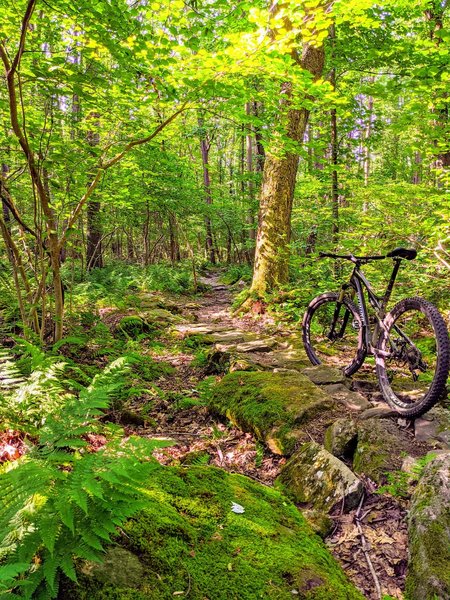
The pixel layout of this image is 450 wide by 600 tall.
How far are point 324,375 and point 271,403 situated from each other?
1.27 m

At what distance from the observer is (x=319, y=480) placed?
2721 millimetres

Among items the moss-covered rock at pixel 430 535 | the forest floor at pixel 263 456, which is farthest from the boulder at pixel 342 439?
the moss-covered rock at pixel 430 535

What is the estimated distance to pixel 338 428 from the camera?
10.8 ft

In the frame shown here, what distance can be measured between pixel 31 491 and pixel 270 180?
8.55 meters

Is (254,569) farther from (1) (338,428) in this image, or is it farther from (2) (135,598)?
(1) (338,428)

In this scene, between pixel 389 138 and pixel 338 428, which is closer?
pixel 338 428

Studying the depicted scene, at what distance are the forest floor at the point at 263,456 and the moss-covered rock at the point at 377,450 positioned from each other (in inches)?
3.6

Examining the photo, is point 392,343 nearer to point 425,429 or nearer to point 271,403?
point 425,429

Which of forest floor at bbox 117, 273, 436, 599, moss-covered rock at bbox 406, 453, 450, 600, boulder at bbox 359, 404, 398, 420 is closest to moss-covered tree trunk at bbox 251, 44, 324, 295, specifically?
forest floor at bbox 117, 273, 436, 599

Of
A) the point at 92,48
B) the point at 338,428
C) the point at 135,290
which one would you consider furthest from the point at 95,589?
the point at 135,290

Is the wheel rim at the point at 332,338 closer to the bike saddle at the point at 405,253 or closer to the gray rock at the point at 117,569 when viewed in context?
the bike saddle at the point at 405,253

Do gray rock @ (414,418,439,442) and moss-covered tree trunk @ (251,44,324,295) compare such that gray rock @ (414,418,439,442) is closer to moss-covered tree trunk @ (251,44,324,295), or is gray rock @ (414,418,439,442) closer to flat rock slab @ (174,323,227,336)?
flat rock slab @ (174,323,227,336)

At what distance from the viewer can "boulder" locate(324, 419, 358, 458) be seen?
10.3 feet

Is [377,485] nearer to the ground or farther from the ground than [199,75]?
nearer to the ground
